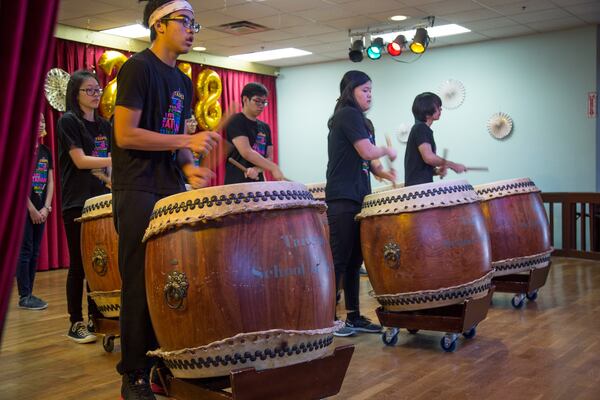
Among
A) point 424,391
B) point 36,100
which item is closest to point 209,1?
point 424,391

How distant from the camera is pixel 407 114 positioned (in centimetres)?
936

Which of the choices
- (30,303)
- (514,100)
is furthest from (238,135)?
(514,100)

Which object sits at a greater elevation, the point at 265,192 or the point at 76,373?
the point at 265,192

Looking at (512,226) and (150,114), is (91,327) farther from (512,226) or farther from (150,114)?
(512,226)

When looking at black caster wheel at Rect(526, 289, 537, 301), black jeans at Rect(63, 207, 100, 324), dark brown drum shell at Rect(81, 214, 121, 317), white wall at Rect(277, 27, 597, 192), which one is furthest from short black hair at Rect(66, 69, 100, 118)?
white wall at Rect(277, 27, 597, 192)

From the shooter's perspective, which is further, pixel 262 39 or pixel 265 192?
pixel 262 39

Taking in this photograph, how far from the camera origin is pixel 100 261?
287 centimetres

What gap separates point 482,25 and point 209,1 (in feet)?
11.1

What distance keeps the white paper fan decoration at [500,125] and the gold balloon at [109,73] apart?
15.6 ft

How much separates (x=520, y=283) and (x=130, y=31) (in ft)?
18.6

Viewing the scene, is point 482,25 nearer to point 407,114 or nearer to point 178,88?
point 407,114

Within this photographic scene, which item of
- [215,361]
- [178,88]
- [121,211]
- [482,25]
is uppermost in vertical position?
[482,25]

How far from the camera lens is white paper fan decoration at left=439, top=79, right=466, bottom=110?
29.1ft

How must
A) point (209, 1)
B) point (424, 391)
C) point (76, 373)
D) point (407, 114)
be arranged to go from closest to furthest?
point (424, 391) < point (76, 373) < point (209, 1) < point (407, 114)
